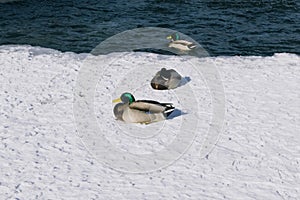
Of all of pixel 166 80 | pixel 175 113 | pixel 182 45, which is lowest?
pixel 175 113

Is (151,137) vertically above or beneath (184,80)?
beneath

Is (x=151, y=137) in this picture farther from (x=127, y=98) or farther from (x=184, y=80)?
(x=184, y=80)

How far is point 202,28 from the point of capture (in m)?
18.5

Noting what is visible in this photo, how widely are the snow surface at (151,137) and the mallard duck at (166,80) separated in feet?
0.54

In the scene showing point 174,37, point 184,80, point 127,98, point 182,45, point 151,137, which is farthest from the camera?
point 174,37

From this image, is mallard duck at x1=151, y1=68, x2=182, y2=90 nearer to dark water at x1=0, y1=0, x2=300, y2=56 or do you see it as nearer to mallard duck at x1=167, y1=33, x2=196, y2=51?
mallard duck at x1=167, y1=33, x2=196, y2=51

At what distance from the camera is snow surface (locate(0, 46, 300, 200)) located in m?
8.54

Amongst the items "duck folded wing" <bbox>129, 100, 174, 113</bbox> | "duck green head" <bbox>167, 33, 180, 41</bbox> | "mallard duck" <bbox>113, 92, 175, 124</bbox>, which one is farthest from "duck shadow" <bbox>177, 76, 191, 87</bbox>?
"duck green head" <bbox>167, 33, 180, 41</bbox>

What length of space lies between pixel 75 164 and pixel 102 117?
195cm

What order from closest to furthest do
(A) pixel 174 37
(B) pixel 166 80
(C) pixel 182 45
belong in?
1. (B) pixel 166 80
2. (C) pixel 182 45
3. (A) pixel 174 37

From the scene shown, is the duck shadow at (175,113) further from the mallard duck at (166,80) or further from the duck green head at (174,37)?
the duck green head at (174,37)

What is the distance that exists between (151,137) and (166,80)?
7.47 feet

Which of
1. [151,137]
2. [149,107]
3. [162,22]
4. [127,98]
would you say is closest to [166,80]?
[127,98]

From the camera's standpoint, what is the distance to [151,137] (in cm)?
1018
